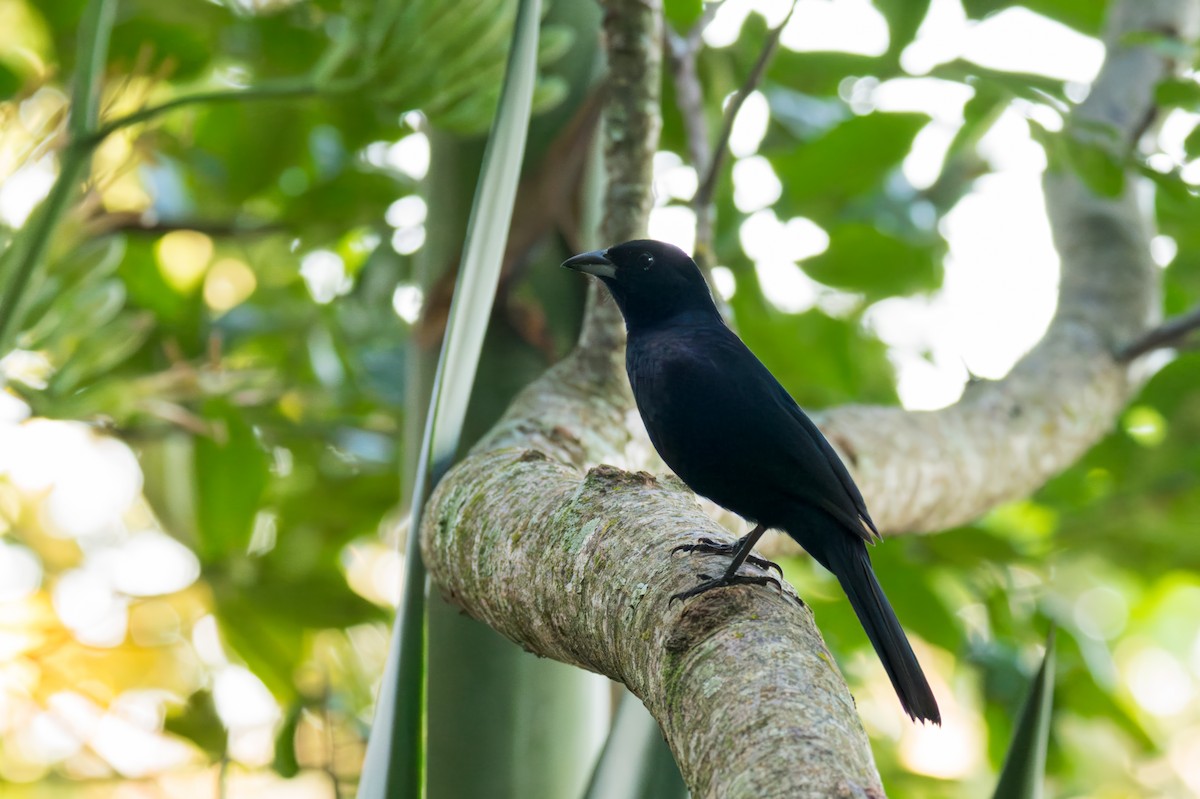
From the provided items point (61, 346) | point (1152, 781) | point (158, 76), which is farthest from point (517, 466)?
point (1152, 781)

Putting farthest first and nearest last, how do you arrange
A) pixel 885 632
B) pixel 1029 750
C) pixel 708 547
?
pixel 885 632
pixel 1029 750
pixel 708 547

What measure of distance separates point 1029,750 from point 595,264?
1050 mm

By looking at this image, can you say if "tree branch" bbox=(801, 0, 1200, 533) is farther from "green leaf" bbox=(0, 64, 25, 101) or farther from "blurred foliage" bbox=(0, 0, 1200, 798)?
"green leaf" bbox=(0, 64, 25, 101)

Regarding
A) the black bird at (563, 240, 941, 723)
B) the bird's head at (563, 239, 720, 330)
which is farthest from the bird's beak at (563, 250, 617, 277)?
the black bird at (563, 240, 941, 723)

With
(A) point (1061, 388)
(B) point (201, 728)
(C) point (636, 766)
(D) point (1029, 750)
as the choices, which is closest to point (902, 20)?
(A) point (1061, 388)

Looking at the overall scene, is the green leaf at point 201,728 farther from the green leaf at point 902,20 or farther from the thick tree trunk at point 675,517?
the green leaf at point 902,20

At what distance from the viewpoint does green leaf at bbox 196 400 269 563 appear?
8.38 feet

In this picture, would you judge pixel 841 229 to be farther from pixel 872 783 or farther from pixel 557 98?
pixel 872 783

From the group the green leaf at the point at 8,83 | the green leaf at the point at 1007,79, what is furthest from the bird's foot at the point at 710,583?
the green leaf at the point at 8,83

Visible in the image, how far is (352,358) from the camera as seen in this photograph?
3.03 m

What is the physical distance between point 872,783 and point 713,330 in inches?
50.9

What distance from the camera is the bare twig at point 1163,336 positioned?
7.80 feet

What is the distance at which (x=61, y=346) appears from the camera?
1888 mm

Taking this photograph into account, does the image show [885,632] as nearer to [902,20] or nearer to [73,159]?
[73,159]
